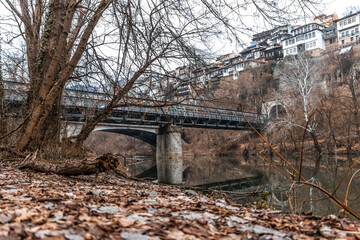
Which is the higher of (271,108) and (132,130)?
(271,108)

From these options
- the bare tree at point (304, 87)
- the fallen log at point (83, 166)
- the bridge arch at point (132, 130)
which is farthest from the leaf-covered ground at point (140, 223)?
the bare tree at point (304, 87)

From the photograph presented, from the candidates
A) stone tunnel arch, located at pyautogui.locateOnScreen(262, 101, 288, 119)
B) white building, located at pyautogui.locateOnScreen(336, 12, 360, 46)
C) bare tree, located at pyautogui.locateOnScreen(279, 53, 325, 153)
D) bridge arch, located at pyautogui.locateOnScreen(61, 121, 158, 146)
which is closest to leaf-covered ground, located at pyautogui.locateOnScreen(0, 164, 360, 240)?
bridge arch, located at pyautogui.locateOnScreen(61, 121, 158, 146)

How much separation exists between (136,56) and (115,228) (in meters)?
5.44

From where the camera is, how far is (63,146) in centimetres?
866

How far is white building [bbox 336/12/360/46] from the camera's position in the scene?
5455cm

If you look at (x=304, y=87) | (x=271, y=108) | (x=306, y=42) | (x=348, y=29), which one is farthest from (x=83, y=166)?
(x=348, y=29)

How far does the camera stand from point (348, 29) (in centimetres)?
5631

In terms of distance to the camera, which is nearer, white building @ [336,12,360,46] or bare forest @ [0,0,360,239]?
bare forest @ [0,0,360,239]

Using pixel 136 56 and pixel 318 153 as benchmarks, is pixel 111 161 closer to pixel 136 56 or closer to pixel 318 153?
pixel 136 56

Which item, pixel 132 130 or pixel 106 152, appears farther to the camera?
pixel 132 130

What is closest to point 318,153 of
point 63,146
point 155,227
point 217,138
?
point 217,138

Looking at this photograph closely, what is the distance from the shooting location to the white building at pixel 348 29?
54.5m

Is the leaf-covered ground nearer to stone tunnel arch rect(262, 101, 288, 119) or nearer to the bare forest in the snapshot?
the bare forest

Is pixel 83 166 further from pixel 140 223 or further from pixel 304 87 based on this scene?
pixel 304 87
